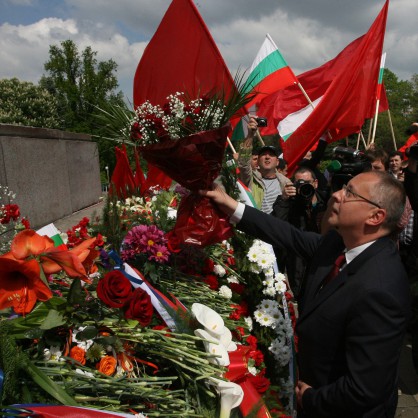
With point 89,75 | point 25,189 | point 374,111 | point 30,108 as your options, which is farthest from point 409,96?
point 25,189

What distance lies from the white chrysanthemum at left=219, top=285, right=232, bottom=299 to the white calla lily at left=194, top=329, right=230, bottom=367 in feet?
2.50

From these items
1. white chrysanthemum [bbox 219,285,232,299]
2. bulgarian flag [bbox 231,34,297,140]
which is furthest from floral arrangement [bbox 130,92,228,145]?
bulgarian flag [bbox 231,34,297,140]

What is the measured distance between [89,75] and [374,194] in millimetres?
26994

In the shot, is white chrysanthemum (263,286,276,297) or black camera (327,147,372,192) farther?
black camera (327,147,372,192)

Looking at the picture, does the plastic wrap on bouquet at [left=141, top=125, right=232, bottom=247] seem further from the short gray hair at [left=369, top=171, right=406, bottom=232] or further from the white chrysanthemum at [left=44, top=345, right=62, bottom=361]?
the white chrysanthemum at [left=44, top=345, right=62, bottom=361]

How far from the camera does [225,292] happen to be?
2229 mm

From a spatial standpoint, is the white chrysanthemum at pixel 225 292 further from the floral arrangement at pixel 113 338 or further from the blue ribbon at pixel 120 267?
the blue ribbon at pixel 120 267

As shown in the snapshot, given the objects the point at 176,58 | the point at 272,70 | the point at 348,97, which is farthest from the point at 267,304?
the point at 272,70

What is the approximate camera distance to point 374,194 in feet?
5.38

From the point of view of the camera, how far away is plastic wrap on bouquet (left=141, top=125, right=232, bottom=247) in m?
1.66

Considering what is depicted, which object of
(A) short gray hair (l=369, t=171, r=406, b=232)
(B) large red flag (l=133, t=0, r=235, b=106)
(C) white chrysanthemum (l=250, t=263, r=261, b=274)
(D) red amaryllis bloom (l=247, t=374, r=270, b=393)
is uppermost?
(B) large red flag (l=133, t=0, r=235, b=106)

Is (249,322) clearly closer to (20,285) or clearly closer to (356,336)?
(356,336)

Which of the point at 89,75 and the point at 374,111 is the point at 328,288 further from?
the point at 89,75

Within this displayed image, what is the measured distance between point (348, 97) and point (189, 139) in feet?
14.2
